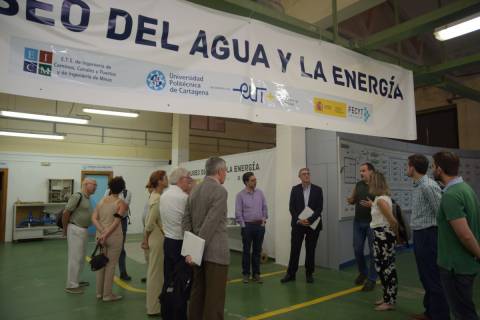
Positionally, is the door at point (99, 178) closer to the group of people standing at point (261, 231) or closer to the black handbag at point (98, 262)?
the group of people standing at point (261, 231)

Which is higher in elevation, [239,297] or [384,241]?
[384,241]

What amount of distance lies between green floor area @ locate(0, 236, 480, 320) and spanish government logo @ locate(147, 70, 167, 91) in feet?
8.28

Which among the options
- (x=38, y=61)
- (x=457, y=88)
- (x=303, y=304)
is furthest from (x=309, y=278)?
(x=38, y=61)

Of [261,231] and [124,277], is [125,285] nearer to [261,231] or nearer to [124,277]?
Result: [124,277]

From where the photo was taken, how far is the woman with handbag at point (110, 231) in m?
3.76

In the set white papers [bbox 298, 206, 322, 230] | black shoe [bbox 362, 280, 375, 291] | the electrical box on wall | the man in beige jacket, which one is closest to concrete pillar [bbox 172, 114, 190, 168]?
the electrical box on wall

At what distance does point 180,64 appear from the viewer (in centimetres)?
202

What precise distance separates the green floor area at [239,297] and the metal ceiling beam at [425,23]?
8.99 feet

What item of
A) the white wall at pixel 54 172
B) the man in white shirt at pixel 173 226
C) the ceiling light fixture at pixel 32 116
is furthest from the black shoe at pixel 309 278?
the white wall at pixel 54 172

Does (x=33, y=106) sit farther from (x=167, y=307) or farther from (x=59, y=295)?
(x=167, y=307)

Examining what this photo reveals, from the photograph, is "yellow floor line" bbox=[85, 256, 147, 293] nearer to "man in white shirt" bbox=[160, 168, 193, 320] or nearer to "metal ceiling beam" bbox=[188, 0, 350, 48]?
"man in white shirt" bbox=[160, 168, 193, 320]

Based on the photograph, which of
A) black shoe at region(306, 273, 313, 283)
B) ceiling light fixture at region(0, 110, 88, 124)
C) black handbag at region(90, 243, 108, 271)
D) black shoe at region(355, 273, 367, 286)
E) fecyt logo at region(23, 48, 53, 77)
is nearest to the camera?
fecyt logo at region(23, 48, 53, 77)

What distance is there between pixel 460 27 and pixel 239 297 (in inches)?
147

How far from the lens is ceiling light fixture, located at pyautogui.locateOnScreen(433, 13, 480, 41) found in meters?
2.88
